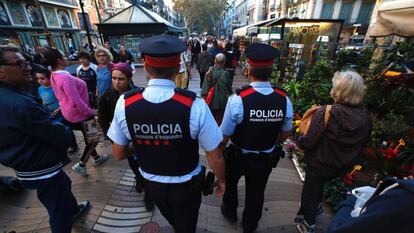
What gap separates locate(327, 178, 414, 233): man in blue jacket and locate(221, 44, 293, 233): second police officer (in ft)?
3.89

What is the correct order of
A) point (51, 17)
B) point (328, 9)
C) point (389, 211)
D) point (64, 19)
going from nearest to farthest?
1. point (389, 211)
2. point (328, 9)
3. point (51, 17)
4. point (64, 19)

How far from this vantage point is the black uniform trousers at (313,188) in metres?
2.14

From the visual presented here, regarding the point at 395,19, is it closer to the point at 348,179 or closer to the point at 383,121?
the point at 383,121

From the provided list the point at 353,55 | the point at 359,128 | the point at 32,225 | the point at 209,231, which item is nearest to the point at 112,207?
the point at 32,225

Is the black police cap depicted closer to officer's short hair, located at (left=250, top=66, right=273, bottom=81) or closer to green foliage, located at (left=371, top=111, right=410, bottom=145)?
officer's short hair, located at (left=250, top=66, right=273, bottom=81)

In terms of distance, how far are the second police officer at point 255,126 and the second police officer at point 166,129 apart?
480 millimetres

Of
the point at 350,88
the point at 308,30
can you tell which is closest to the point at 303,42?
the point at 308,30

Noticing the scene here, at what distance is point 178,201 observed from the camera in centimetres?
172

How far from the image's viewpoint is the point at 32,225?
103 inches

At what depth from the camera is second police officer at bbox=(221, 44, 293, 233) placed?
193cm

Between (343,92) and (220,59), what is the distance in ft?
10.4

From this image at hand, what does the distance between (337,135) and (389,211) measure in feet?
4.24

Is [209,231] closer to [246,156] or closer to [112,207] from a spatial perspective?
[246,156]

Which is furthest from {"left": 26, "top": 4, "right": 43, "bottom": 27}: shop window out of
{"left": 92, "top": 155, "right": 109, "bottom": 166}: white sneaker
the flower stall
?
the flower stall
